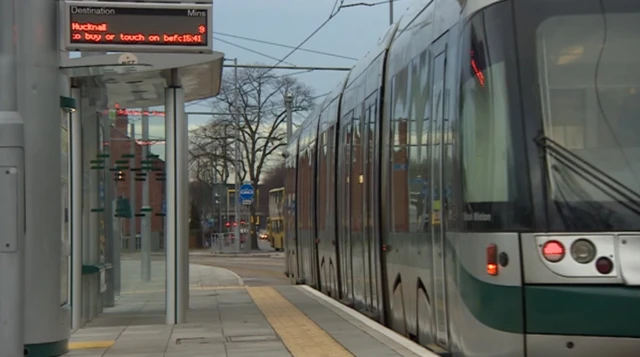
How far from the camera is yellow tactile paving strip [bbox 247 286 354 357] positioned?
919 cm

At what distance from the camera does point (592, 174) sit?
6469mm

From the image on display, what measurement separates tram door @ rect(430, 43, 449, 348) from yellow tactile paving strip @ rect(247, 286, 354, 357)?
1.10m

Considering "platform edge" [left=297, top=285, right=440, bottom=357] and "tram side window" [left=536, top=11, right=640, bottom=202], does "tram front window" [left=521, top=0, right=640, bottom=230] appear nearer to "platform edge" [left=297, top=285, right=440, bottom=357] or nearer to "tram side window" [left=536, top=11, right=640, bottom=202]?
"tram side window" [left=536, top=11, right=640, bottom=202]

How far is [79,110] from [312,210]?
688cm

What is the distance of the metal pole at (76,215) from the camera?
12008 mm

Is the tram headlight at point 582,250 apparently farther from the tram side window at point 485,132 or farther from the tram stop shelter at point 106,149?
the tram stop shelter at point 106,149

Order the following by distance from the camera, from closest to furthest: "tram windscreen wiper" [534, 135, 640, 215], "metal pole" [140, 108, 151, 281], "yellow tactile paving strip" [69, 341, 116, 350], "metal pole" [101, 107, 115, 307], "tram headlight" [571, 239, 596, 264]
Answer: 1. "tram headlight" [571, 239, 596, 264]
2. "tram windscreen wiper" [534, 135, 640, 215]
3. "yellow tactile paving strip" [69, 341, 116, 350]
4. "metal pole" [140, 108, 151, 281]
5. "metal pole" [101, 107, 115, 307]

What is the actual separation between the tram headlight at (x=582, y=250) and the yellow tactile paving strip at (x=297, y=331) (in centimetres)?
315

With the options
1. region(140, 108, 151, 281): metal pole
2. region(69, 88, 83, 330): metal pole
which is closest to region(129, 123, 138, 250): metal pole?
region(140, 108, 151, 281): metal pole

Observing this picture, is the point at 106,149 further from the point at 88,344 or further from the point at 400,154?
the point at 400,154

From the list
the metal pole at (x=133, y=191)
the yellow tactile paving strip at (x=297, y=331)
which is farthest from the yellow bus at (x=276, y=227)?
the metal pole at (x=133, y=191)

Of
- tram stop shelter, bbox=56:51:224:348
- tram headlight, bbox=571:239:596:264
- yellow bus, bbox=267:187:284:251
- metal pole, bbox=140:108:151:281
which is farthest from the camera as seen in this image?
yellow bus, bbox=267:187:284:251

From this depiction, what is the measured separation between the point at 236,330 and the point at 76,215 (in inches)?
107

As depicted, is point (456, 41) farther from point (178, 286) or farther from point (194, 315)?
point (194, 315)
